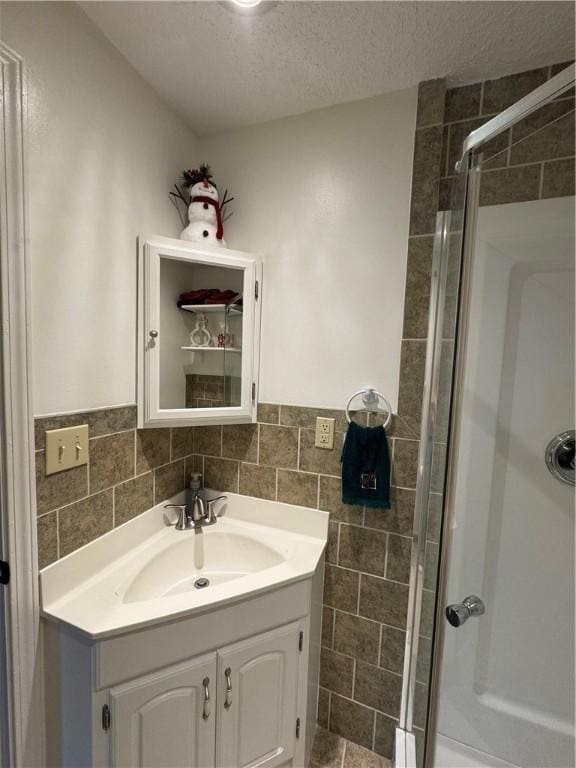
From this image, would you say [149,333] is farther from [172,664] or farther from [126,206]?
[172,664]

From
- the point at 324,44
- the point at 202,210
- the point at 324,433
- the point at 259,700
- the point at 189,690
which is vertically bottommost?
the point at 259,700

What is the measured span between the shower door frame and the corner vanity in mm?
343

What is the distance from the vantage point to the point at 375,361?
1.29 meters

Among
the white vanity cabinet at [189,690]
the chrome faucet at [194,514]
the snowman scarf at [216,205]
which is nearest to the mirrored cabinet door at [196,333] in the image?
the snowman scarf at [216,205]

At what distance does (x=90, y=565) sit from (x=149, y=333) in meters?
0.76

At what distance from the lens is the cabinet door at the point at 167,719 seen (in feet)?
2.99

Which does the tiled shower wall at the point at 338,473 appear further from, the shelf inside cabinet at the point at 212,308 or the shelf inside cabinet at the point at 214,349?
the shelf inside cabinet at the point at 212,308

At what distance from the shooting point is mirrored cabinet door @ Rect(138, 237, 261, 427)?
1.22 m

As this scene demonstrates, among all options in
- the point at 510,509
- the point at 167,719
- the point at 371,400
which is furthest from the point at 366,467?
the point at 167,719

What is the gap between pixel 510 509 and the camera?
1246mm

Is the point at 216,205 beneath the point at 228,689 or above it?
above

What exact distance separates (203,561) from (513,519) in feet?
3.83

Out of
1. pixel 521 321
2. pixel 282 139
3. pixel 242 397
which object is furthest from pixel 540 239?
pixel 242 397

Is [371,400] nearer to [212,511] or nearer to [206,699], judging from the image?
[212,511]
